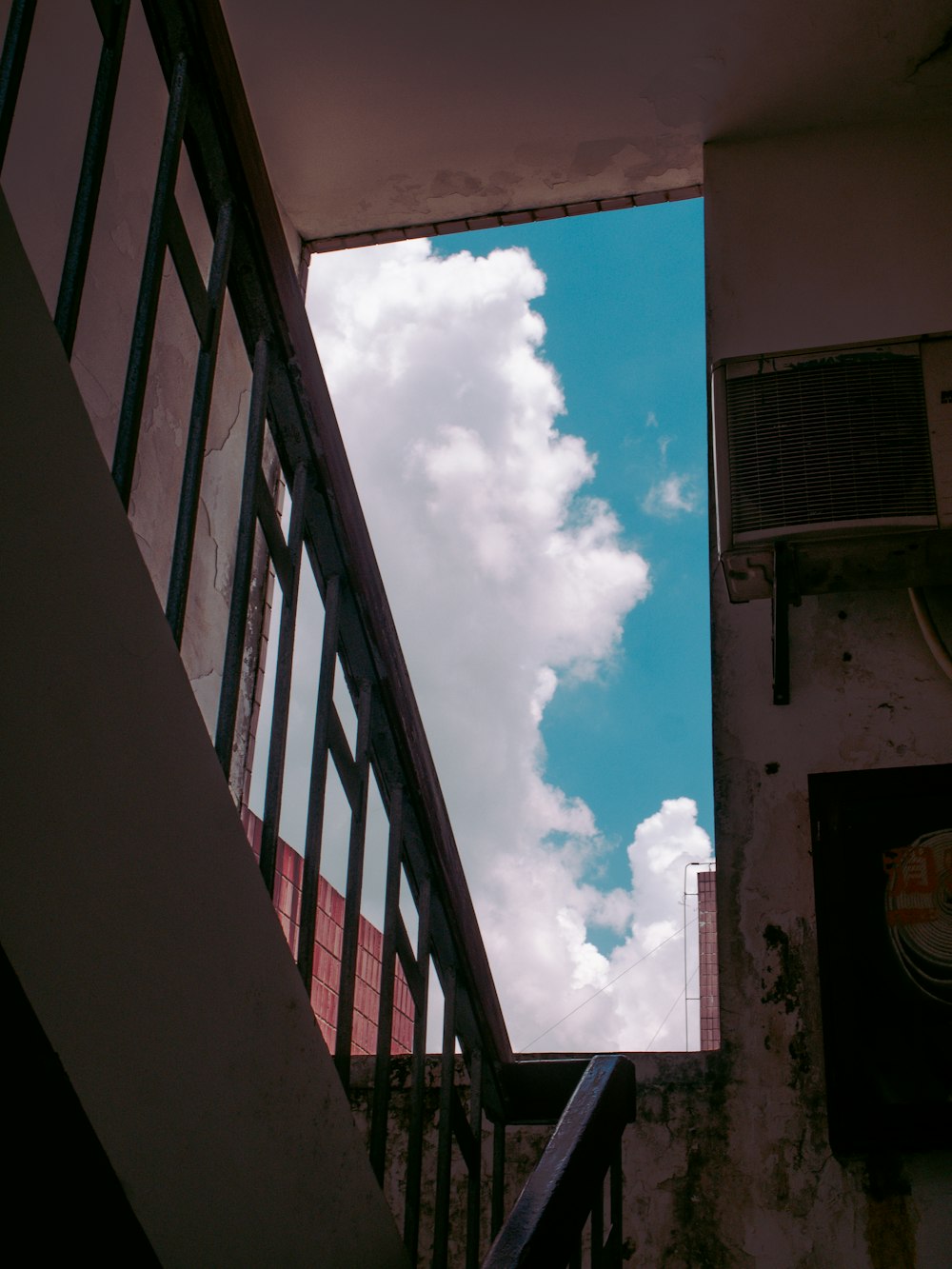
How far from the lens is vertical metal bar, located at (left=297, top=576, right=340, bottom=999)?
1336 millimetres

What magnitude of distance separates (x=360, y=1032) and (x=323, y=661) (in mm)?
2636

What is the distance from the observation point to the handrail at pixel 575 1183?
119 cm

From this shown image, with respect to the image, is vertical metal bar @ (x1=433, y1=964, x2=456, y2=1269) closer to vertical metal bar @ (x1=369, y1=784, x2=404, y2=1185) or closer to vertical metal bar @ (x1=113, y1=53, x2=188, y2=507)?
vertical metal bar @ (x1=369, y1=784, x2=404, y2=1185)

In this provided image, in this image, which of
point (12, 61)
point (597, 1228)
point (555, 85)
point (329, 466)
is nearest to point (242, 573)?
point (329, 466)

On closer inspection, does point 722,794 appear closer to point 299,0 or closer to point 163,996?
point 163,996

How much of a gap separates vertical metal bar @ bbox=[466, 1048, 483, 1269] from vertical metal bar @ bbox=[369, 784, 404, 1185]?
218 millimetres

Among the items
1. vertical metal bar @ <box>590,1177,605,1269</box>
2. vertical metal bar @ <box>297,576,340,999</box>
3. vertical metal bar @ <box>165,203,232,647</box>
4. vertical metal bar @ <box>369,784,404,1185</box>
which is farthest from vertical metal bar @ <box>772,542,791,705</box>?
vertical metal bar @ <box>165,203,232,647</box>

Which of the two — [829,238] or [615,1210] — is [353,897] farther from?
[829,238]

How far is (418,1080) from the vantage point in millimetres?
1580

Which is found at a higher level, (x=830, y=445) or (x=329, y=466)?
(x=830, y=445)


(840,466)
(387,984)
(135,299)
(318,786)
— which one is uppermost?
(135,299)

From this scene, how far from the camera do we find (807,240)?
3.45m

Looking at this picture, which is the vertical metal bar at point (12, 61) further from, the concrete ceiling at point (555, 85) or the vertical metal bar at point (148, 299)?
the concrete ceiling at point (555, 85)

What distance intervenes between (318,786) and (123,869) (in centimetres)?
40
